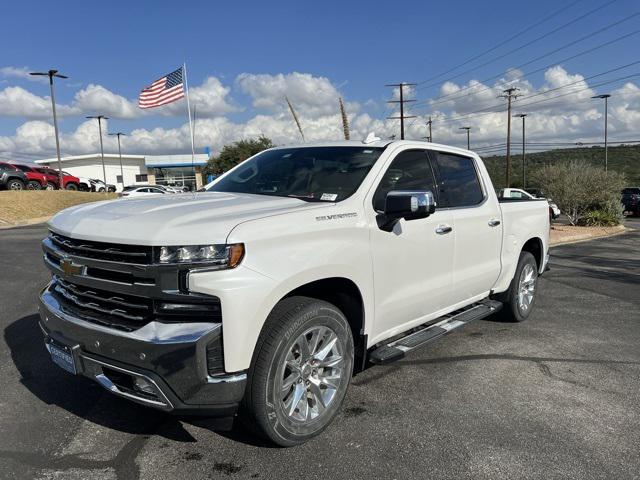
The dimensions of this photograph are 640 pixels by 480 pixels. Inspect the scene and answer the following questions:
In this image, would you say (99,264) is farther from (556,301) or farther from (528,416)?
(556,301)

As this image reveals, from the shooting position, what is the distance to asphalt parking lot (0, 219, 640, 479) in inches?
119

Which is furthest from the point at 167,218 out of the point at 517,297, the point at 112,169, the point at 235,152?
the point at 112,169

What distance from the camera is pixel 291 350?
3.10 metres

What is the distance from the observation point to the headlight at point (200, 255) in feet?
A: 8.95

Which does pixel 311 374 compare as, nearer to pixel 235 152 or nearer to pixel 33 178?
pixel 33 178

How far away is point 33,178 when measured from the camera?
1282 inches

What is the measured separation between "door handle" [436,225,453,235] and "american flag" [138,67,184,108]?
969 inches

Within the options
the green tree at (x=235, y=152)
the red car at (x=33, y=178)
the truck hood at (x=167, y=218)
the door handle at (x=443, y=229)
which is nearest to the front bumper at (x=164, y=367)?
the truck hood at (x=167, y=218)

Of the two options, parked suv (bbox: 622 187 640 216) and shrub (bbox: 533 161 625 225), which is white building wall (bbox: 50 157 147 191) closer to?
parked suv (bbox: 622 187 640 216)

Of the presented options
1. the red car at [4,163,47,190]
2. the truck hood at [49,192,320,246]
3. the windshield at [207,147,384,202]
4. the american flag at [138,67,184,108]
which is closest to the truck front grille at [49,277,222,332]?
the truck hood at [49,192,320,246]

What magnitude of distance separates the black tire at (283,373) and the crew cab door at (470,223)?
1680 mm

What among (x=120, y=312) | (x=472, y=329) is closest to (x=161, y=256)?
(x=120, y=312)

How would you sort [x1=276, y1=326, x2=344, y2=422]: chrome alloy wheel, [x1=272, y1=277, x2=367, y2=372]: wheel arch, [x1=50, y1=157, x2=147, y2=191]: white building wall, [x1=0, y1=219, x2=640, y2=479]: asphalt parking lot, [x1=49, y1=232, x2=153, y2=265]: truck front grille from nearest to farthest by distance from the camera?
[x1=49, y1=232, x2=153, y2=265]: truck front grille < [x1=0, y1=219, x2=640, y2=479]: asphalt parking lot < [x1=276, y1=326, x2=344, y2=422]: chrome alloy wheel < [x1=272, y1=277, x2=367, y2=372]: wheel arch < [x1=50, y1=157, x2=147, y2=191]: white building wall

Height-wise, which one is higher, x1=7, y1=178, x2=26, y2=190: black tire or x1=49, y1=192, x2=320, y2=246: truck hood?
x1=7, y1=178, x2=26, y2=190: black tire
